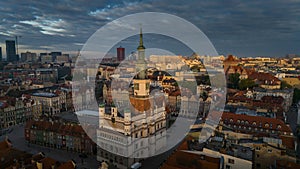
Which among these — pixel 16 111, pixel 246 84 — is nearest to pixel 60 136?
pixel 16 111

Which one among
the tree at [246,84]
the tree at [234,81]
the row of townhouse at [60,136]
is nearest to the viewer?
the row of townhouse at [60,136]

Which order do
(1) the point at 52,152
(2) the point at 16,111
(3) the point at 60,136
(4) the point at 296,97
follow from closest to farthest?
(1) the point at 52,152 < (3) the point at 60,136 < (2) the point at 16,111 < (4) the point at 296,97

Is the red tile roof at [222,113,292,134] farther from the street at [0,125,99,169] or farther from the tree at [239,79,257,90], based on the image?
the tree at [239,79,257,90]

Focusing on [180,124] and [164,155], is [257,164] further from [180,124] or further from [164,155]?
[180,124]

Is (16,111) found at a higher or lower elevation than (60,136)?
higher

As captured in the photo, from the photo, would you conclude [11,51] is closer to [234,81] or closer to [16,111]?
[16,111]

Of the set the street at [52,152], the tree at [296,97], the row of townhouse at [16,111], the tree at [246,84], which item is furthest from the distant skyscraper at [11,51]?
the tree at [296,97]

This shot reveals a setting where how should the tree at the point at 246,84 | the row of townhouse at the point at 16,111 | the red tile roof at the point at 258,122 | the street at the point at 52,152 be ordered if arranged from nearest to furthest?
the street at the point at 52,152 → the red tile roof at the point at 258,122 → the row of townhouse at the point at 16,111 → the tree at the point at 246,84

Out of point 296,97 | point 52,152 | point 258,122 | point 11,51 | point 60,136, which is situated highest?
point 11,51

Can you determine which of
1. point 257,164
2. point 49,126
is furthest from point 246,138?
point 49,126

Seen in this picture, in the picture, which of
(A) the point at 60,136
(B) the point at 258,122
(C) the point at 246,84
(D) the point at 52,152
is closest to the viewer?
(B) the point at 258,122

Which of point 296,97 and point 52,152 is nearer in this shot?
point 52,152

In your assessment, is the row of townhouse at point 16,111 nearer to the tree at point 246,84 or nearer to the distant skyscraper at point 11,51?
the tree at point 246,84
